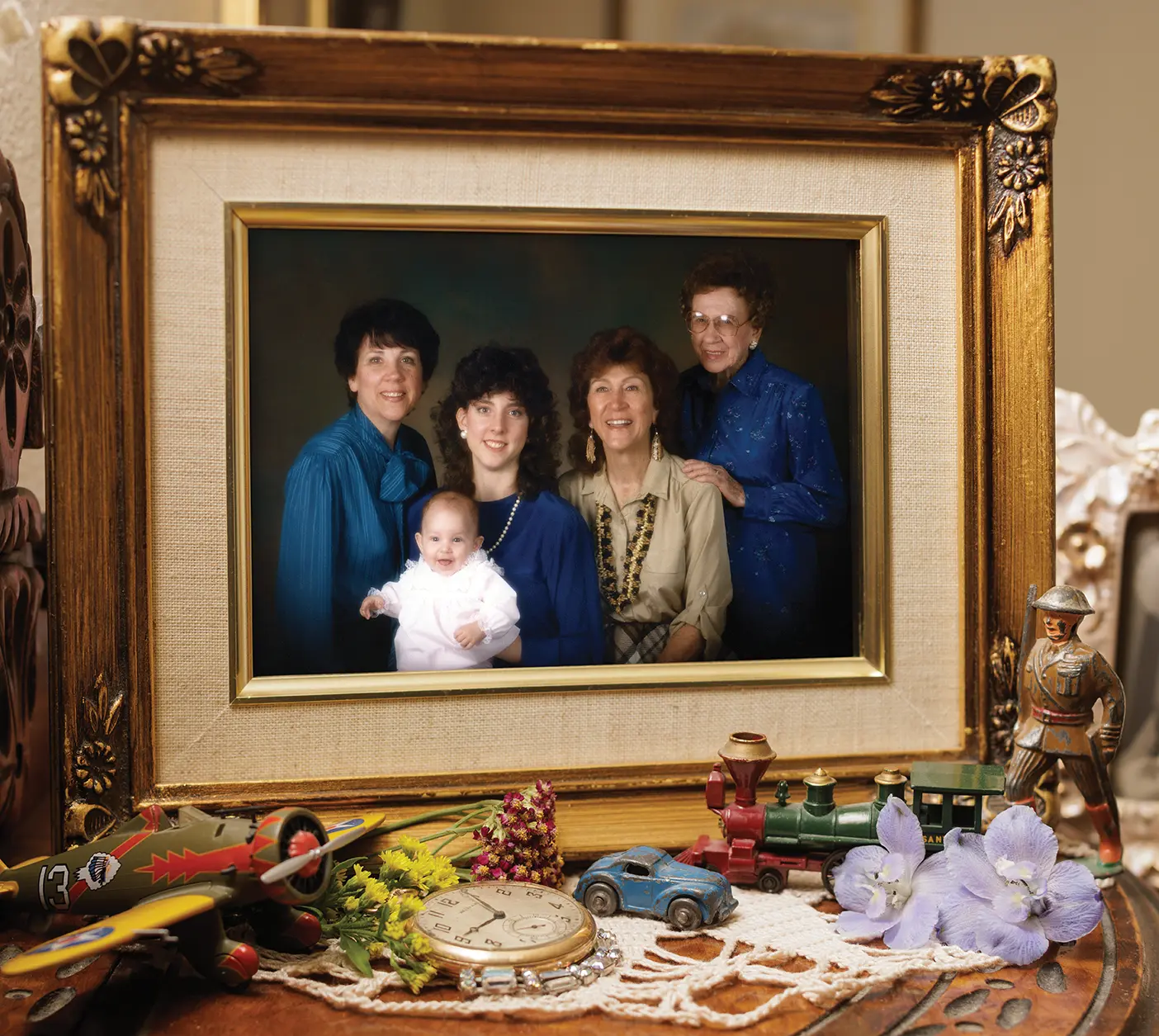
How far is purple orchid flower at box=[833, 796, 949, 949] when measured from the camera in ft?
2.56

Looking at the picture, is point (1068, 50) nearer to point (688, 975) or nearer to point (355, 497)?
point (355, 497)

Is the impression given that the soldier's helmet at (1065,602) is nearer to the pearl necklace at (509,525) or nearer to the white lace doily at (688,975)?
the white lace doily at (688,975)

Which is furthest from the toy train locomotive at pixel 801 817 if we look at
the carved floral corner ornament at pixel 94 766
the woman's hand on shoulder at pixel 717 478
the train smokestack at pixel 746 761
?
the carved floral corner ornament at pixel 94 766

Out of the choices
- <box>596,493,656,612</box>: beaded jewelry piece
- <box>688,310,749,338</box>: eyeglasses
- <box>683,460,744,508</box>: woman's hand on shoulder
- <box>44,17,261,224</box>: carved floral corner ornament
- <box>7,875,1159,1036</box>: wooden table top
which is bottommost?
<box>7,875,1159,1036</box>: wooden table top

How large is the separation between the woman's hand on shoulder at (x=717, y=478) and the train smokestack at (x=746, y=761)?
21cm

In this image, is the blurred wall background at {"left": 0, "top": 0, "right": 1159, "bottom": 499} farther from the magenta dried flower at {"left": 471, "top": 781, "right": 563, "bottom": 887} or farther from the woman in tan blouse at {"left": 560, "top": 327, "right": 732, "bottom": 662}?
the magenta dried flower at {"left": 471, "top": 781, "right": 563, "bottom": 887}

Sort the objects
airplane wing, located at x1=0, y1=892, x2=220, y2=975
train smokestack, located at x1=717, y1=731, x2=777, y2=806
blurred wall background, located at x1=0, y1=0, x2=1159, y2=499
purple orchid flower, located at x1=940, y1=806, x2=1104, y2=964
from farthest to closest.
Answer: blurred wall background, located at x1=0, y1=0, x2=1159, y2=499 < train smokestack, located at x1=717, y1=731, x2=777, y2=806 < purple orchid flower, located at x1=940, y1=806, x2=1104, y2=964 < airplane wing, located at x1=0, y1=892, x2=220, y2=975

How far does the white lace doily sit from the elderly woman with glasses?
26 centimetres

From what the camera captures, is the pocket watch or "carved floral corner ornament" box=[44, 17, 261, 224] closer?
the pocket watch

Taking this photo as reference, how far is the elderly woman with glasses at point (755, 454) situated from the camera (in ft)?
3.13

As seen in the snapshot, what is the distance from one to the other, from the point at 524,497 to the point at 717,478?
173 millimetres

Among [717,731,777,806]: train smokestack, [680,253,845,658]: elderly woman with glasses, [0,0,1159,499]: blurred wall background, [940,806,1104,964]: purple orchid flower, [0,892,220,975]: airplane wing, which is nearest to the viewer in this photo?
[0,892,220,975]: airplane wing

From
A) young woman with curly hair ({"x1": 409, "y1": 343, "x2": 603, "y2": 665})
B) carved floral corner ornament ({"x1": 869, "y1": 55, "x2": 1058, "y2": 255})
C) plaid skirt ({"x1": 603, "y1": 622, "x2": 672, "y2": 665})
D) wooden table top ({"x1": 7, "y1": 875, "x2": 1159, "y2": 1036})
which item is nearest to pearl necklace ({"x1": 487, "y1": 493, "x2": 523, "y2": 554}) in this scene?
young woman with curly hair ({"x1": 409, "y1": 343, "x2": 603, "y2": 665})

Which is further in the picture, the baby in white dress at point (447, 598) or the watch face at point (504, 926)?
the baby in white dress at point (447, 598)
